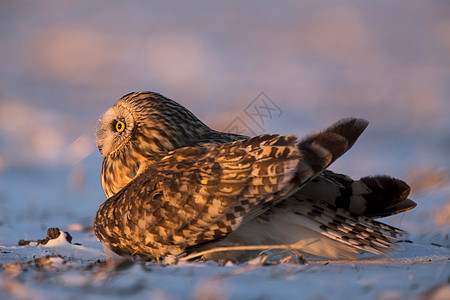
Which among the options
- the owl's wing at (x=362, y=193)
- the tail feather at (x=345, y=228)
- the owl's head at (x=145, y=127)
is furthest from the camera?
the owl's head at (x=145, y=127)

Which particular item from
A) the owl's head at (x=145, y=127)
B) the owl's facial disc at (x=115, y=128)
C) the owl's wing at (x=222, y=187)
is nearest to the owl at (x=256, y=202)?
the owl's wing at (x=222, y=187)

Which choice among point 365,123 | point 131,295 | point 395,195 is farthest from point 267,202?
point 131,295

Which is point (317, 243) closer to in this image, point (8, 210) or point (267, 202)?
point (267, 202)

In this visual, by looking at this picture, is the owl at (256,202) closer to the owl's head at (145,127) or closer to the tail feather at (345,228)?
the tail feather at (345,228)

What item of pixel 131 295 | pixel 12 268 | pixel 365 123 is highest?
pixel 365 123

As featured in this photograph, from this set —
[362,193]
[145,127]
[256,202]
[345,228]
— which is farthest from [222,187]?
[145,127]

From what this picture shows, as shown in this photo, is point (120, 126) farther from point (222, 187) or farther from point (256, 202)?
point (256, 202)

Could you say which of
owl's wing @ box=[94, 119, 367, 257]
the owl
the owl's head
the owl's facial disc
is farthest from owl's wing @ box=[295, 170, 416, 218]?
the owl's facial disc
